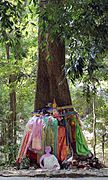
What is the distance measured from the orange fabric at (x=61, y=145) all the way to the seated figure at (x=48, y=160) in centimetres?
12

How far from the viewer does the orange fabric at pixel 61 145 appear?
4031 mm

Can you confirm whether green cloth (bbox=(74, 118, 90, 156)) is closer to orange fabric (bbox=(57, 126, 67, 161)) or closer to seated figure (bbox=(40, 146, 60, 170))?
orange fabric (bbox=(57, 126, 67, 161))

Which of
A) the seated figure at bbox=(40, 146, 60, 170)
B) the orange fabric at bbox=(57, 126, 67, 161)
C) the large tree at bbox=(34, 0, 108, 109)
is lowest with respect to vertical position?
the seated figure at bbox=(40, 146, 60, 170)

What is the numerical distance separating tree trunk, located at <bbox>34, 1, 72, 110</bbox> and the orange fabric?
460 mm

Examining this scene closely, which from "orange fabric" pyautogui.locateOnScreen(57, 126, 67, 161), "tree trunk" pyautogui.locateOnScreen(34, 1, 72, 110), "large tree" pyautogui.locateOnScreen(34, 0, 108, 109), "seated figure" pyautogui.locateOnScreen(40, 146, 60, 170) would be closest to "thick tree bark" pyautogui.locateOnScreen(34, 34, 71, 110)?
"tree trunk" pyautogui.locateOnScreen(34, 1, 72, 110)

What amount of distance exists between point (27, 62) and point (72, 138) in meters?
2.90

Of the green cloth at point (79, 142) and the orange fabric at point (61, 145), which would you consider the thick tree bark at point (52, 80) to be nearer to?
the green cloth at point (79, 142)

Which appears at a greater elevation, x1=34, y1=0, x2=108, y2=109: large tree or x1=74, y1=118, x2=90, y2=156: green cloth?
x1=34, y1=0, x2=108, y2=109: large tree

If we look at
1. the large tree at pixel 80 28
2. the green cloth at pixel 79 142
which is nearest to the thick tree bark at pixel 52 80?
the green cloth at pixel 79 142

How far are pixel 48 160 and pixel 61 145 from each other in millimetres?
287

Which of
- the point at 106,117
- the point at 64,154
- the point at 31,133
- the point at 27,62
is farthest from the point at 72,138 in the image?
the point at 106,117

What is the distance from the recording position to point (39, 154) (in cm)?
411

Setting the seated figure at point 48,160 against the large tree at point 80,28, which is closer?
the large tree at point 80,28

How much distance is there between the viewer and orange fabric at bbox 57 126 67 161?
4031mm
